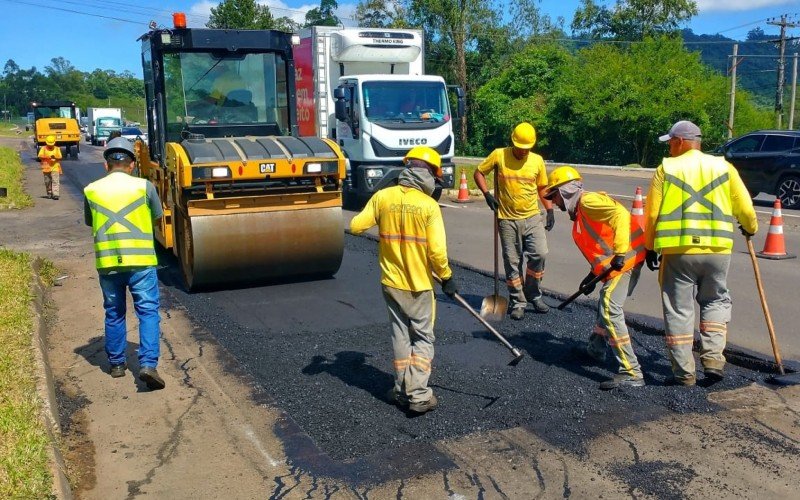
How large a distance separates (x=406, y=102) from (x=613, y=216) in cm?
1016

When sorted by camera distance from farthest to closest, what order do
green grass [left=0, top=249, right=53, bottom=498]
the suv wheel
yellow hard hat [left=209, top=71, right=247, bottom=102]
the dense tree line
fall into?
the dense tree line → the suv wheel → yellow hard hat [left=209, top=71, right=247, bottom=102] → green grass [left=0, top=249, right=53, bottom=498]

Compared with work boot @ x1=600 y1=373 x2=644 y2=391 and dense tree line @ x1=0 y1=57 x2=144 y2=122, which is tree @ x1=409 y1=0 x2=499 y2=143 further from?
dense tree line @ x1=0 y1=57 x2=144 y2=122

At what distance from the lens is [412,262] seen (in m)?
Result: 4.95

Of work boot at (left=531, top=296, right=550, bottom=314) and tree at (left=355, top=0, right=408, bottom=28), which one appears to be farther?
tree at (left=355, top=0, right=408, bottom=28)

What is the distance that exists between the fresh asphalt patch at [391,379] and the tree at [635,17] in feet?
147

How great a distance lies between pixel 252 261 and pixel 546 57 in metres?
32.9

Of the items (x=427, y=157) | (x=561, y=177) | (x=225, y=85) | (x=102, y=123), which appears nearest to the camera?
(x=427, y=157)

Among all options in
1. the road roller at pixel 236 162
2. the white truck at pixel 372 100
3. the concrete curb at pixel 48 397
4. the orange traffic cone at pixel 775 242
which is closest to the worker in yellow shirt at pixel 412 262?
the concrete curb at pixel 48 397

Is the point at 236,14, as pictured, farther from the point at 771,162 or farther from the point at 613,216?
the point at 613,216

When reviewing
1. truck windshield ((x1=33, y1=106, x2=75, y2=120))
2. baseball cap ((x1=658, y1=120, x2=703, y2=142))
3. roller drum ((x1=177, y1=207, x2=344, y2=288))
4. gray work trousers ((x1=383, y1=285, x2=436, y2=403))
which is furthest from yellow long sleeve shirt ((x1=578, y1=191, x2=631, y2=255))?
truck windshield ((x1=33, y1=106, x2=75, y2=120))

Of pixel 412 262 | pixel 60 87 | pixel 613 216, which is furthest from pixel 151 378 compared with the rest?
pixel 60 87

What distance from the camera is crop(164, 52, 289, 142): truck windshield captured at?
9.20 metres

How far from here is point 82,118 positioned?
6862 cm

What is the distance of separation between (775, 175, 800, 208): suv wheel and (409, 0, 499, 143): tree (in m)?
32.3
